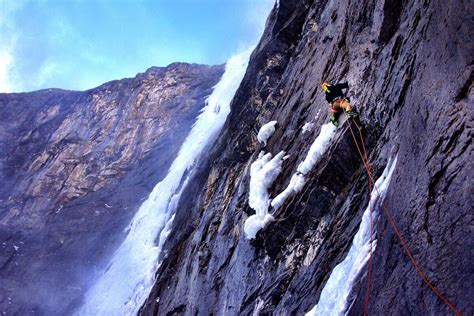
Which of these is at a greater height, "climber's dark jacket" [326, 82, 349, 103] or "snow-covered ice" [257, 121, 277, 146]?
"snow-covered ice" [257, 121, 277, 146]

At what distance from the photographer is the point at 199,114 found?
107 feet

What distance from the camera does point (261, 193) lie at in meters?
9.92

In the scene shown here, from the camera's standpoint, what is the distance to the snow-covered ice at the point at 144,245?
59.4 ft

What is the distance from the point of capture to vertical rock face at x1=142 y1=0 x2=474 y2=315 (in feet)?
15.8

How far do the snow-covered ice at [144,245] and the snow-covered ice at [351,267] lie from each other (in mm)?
11811

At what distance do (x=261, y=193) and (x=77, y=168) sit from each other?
83.2 feet

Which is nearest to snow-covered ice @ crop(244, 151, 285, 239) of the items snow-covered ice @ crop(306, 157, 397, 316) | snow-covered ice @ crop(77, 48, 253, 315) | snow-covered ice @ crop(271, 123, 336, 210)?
snow-covered ice @ crop(271, 123, 336, 210)

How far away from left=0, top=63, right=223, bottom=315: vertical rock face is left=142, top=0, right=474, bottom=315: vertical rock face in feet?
35.7

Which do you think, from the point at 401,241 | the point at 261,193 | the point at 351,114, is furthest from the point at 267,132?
the point at 401,241

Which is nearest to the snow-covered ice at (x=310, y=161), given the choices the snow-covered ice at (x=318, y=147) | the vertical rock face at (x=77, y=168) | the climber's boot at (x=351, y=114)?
the snow-covered ice at (x=318, y=147)

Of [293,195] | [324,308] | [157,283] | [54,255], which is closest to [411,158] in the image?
[324,308]

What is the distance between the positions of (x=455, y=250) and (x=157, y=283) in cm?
1291

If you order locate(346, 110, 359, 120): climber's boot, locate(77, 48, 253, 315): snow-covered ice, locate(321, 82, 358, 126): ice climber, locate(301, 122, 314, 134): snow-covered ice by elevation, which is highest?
locate(77, 48, 253, 315): snow-covered ice

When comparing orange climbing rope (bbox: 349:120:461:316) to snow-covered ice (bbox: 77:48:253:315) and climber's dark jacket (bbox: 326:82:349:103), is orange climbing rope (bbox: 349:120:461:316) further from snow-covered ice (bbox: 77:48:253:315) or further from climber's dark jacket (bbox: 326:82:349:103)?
snow-covered ice (bbox: 77:48:253:315)
